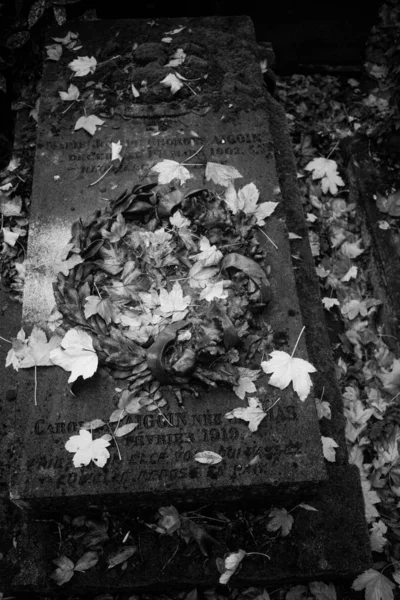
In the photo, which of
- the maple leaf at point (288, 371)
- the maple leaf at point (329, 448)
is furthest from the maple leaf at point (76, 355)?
the maple leaf at point (329, 448)

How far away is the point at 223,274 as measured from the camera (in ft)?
8.16

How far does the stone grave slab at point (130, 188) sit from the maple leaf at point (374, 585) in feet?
2.16

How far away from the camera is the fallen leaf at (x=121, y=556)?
91.4 inches

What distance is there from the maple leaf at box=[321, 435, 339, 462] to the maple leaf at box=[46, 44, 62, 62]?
8.60 feet

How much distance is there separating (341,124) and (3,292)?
9.33 ft

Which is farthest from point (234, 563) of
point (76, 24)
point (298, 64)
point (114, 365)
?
point (298, 64)

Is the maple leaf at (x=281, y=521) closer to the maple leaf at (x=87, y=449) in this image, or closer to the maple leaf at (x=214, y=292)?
the maple leaf at (x=87, y=449)

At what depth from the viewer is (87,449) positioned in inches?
83.5

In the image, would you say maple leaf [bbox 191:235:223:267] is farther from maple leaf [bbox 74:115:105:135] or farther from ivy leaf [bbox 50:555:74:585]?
ivy leaf [bbox 50:555:74:585]

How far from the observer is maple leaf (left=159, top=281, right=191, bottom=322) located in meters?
2.36

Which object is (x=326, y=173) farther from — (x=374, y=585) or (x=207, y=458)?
(x=374, y=585)

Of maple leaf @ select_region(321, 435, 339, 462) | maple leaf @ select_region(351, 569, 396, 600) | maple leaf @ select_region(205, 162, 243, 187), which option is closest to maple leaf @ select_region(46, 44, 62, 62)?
maple leaf @ select_region(205, 162, 243, 187)

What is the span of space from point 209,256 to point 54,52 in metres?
1.68

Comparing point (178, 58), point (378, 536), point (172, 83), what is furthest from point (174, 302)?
point (178, 58)
